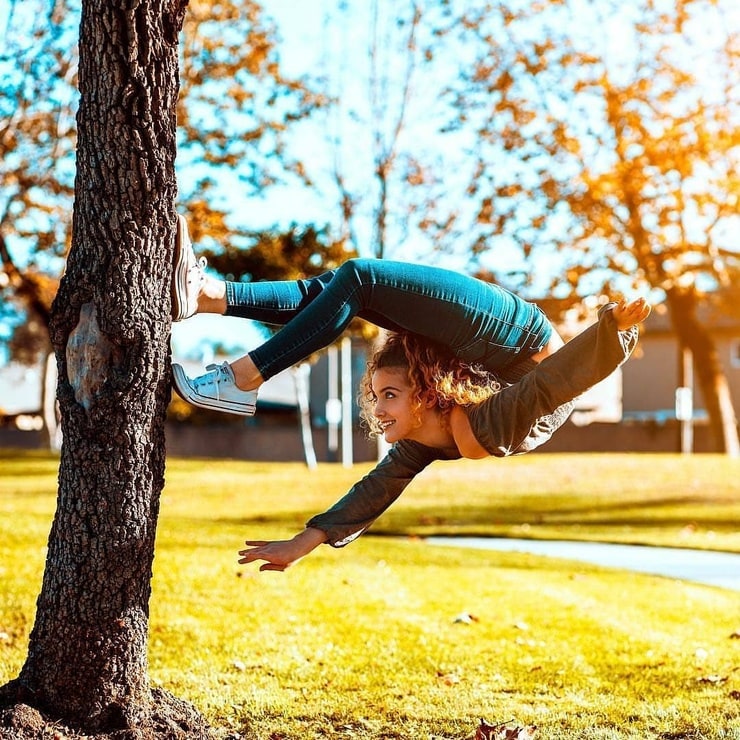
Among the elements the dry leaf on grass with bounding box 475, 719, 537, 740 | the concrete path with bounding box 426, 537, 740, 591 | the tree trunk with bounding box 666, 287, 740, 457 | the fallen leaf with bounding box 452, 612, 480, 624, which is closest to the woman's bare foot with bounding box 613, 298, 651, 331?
the dry leaf on grass with bounding box 475, 719, 537, 740

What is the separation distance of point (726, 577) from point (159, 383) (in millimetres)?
7909

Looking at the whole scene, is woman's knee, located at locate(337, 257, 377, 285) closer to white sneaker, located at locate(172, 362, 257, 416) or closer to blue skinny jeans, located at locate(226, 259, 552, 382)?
blue skinny jeans, located at locate(226, 259, 552, 382)

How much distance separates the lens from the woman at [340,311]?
3.96 meters

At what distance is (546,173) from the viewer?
68.0 ft

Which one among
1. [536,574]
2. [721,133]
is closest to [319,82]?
[721,133]

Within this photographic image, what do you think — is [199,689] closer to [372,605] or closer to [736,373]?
[372,605]

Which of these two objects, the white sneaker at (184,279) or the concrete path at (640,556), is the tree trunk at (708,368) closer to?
the concrete path at (640,556)

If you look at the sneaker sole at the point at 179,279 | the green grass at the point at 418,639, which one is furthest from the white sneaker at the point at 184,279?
the green grass at the point at 418,639

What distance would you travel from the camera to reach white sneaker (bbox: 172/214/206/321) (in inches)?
161

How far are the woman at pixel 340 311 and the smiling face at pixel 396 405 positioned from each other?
196 millimetres

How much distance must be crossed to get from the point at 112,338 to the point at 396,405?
3.82ft

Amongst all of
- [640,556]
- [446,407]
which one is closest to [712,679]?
[446,407]

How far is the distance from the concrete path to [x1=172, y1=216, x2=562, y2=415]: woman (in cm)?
649

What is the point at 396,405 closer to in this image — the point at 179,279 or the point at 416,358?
the point at 416,358
